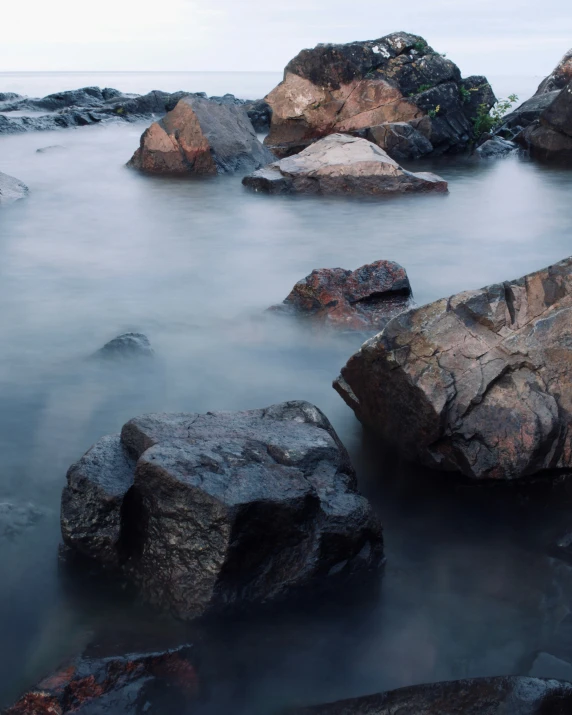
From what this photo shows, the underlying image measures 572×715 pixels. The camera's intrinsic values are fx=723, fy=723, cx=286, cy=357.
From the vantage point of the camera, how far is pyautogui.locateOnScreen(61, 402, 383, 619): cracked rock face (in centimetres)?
316

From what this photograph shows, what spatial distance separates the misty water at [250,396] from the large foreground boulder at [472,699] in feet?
0.65

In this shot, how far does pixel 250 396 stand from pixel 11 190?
941 centimetres

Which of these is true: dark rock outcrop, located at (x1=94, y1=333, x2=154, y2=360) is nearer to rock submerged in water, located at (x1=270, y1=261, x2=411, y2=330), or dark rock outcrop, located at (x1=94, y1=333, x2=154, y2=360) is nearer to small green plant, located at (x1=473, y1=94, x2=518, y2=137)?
rock submerged in water, located at (x1=270, y1=261, x2=411, y2=330)

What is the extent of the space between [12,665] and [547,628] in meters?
2.33

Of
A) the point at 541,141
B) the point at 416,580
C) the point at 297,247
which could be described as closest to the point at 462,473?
the point at 416,580

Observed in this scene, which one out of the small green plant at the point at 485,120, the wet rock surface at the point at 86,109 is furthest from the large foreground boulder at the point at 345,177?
the wet rock surface at the point at 86,109

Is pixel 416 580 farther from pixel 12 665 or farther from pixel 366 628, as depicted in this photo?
pixel 12 665

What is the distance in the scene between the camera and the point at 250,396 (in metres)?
5.42

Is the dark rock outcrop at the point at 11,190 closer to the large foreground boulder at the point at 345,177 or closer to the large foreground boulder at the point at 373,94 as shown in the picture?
the large foreground boulder at the point at 345,177

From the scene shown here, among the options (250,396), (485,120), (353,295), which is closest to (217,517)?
(250,396)

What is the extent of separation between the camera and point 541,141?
18438 millimetres

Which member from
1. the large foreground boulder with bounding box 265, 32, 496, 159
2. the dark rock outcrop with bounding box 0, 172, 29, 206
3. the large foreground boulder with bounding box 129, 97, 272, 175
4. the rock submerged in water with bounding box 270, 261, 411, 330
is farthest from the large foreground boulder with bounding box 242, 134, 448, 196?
the rock submerged in water with bounding box 270, 261, 411, 330

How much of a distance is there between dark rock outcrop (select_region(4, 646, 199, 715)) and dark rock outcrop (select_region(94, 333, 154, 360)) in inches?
132

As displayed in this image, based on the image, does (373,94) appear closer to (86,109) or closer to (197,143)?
(197,143)
